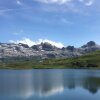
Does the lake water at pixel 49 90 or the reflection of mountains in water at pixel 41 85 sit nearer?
the lake water at pixel 49 90

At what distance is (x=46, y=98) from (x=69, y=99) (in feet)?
20.0

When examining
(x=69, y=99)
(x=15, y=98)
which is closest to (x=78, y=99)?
(x=69, y=99)

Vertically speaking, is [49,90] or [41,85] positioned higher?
[41,85]

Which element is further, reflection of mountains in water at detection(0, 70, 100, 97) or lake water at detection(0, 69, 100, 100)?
reflection of mountains in water at detection(0, 70, 100, 97)

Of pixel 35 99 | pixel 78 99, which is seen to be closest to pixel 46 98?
pixel 35 99

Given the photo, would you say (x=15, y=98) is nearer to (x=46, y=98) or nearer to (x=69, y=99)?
(x=46, y=98)

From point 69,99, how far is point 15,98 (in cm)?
1182

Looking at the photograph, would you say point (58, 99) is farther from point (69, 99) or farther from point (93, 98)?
point (93, 98)

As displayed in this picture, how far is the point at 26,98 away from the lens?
57844 millimetres

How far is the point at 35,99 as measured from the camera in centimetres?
5681

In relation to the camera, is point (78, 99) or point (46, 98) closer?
point (78, 99)

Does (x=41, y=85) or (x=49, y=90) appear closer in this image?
(x=49, y=90)

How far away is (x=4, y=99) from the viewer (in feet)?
185

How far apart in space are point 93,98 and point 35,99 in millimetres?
12768
